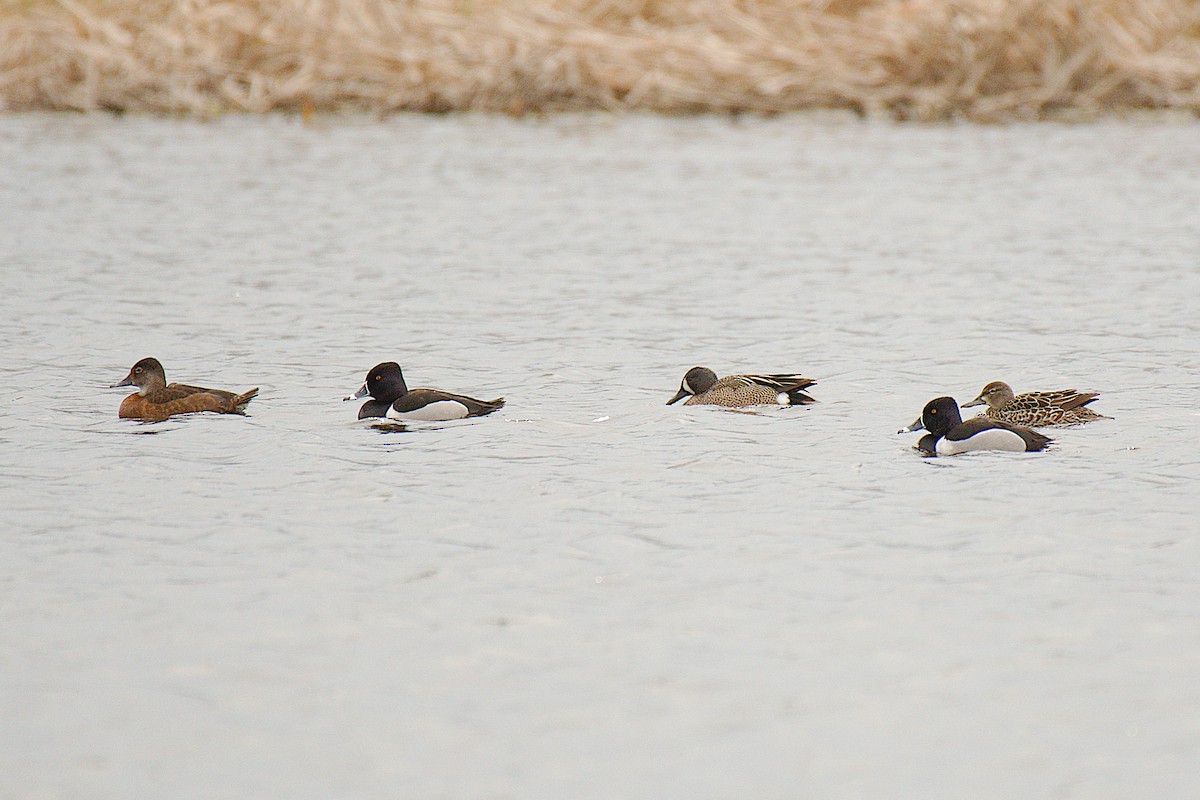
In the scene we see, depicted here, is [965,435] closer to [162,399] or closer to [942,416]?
[942,416]

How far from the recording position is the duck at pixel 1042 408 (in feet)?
37.9

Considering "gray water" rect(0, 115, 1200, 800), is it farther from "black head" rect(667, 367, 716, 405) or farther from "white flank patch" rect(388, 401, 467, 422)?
"black head" rect(667, 367, 716, 405)

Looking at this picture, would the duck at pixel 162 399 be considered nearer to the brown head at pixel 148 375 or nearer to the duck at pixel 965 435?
the brown head at pixel 148 375

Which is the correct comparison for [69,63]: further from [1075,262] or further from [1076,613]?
[1076,613]

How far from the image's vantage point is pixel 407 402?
39.0ft

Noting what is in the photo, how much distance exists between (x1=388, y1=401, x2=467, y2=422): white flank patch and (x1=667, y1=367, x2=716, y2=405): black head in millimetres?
1687

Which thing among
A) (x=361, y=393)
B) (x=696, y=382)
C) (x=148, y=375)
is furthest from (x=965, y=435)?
(x=148, y=375)

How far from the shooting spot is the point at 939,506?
9836 millimetres

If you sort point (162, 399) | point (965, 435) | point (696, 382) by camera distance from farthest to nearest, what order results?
1. point (696, 382)
2. point (162, 399)
3. point (965, 435)

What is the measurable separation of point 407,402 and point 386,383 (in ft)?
0.88

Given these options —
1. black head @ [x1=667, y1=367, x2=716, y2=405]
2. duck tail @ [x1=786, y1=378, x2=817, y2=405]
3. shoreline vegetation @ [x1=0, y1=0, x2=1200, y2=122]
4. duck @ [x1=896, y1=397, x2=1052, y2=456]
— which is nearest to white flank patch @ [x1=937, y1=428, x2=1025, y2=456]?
duck @ [x1=896, y1=397, x2=1052, y2=456]

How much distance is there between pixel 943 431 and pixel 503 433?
9.93 feet

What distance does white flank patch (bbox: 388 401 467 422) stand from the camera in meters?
11.9

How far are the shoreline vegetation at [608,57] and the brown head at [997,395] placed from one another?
61.5ft
